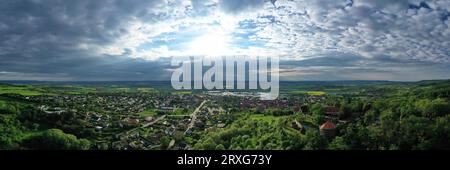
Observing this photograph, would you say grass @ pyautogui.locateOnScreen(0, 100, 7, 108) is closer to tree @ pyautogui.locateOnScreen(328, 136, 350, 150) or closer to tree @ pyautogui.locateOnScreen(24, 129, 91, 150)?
tree @ pyautogui.locateOnScreen(24, 129, 91, 150)

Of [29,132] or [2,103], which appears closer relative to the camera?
[29,132]

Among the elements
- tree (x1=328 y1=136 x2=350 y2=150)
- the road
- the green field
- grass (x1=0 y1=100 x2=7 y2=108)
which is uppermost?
the green field

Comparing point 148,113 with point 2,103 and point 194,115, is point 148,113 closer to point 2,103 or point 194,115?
point 194,115

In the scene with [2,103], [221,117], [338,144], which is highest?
[2,103]

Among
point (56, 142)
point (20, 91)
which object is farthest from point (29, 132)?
point (20, 91)

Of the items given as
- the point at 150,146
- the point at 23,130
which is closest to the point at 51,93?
the point at 23,130

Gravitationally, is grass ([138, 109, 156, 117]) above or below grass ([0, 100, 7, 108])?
below

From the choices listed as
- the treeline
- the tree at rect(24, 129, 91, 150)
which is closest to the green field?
the treeline
